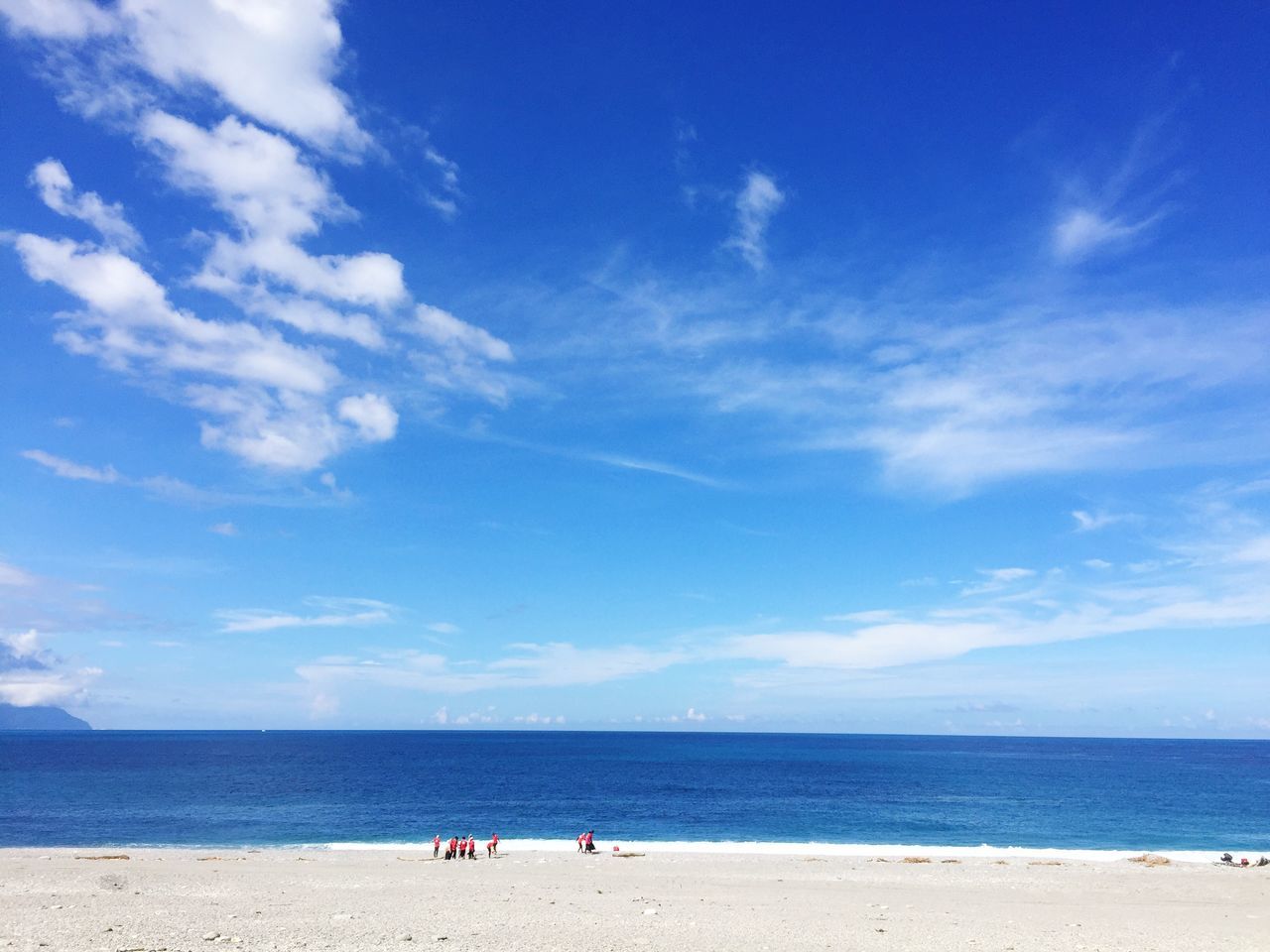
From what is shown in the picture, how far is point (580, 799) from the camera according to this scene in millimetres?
83125

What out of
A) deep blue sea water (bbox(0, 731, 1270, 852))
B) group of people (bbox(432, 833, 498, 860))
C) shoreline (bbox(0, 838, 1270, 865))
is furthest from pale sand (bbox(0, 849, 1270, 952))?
deep blue sea water (bbox(0, 731, 1270, 852))

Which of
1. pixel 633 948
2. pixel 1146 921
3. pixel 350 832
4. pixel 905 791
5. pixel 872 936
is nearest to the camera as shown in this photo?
pixel 633 948

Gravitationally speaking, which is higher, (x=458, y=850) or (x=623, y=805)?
(x=458, y=850)

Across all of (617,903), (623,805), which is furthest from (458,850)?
(623,805)

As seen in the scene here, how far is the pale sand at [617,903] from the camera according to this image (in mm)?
21828

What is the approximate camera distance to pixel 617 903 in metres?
28.0

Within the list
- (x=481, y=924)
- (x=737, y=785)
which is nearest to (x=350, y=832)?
(x=481, y=924)

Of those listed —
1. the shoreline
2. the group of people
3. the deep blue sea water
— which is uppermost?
the group of people

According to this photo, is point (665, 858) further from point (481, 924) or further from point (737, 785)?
point (737, 785)

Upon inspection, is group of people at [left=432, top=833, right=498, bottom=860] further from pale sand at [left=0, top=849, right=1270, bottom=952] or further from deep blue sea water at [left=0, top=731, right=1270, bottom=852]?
deep blue sea water at [left=0, top=731, right=1270, bottom=852]

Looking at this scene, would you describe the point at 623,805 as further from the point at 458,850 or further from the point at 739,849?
the point at 458,850

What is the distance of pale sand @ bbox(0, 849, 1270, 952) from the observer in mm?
21828

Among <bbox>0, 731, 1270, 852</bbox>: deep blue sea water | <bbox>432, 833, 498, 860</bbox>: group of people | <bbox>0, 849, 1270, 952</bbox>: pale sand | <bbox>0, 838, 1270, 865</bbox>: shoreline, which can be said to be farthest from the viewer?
<bbox>0, 731, 1270, 852</bbox>: deep blue sea water

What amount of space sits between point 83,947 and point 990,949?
2376 centimetres
